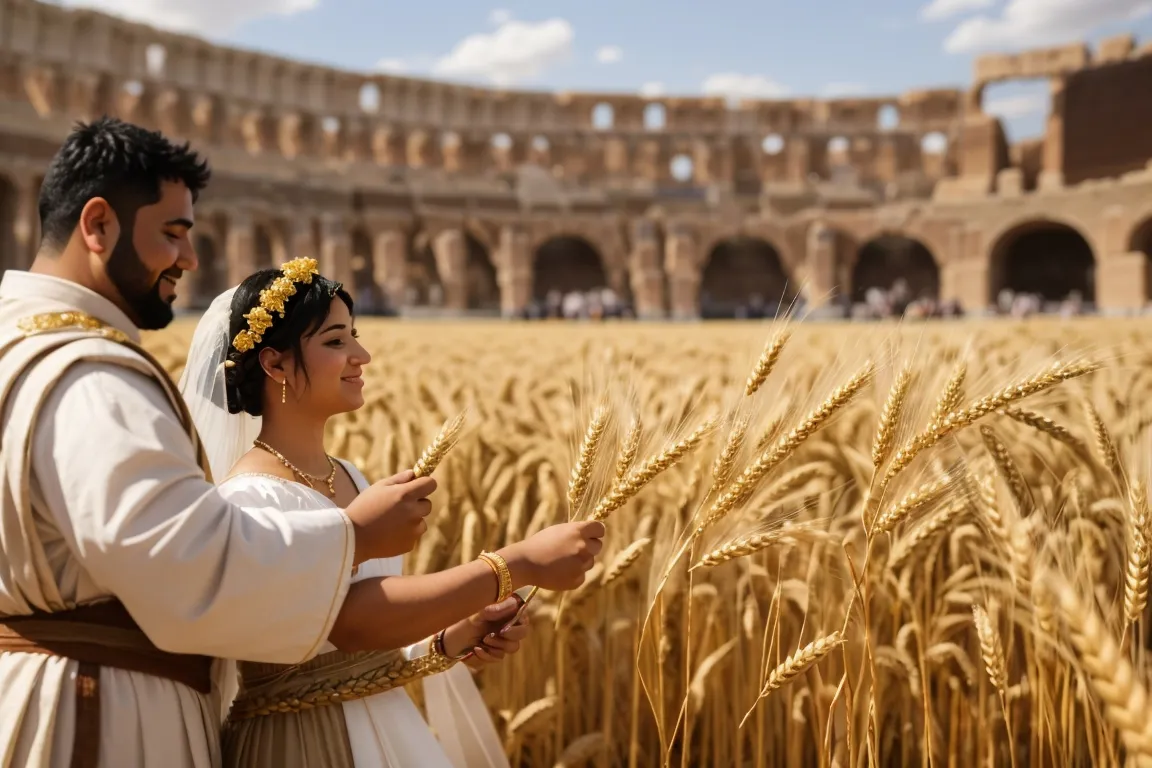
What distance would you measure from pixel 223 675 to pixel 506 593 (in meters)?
0.63

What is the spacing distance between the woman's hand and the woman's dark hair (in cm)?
59

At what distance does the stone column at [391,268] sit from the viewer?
3500 cm

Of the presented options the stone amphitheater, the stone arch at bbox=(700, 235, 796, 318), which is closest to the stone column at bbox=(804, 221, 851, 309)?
the stone amphitheater


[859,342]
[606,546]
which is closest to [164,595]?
[859,342]

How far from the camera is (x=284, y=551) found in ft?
4.69

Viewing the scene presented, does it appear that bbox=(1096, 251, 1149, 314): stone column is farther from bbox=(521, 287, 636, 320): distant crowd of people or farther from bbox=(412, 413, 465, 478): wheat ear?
bbox=(412, 413, 465, 478): wheat ear

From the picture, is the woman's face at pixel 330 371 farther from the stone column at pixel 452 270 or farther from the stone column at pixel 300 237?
the stone column at pixel 452 270

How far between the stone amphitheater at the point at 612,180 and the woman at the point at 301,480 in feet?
102

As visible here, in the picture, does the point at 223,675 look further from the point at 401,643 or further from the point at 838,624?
the point at 838,624

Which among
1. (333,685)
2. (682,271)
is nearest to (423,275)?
(682,271)

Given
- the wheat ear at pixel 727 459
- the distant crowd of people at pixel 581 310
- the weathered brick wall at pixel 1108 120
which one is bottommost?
the wheat ear at pixel 727 459

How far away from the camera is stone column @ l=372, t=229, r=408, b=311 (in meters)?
35.0

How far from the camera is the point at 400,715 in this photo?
1.86m

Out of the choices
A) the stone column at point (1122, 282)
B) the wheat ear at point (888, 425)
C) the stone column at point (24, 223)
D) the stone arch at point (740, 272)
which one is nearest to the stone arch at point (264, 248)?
the stone column at point (24, 223)
